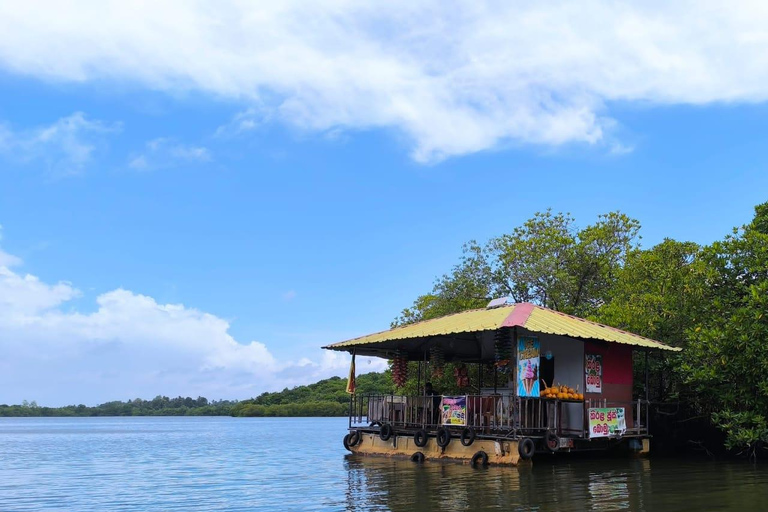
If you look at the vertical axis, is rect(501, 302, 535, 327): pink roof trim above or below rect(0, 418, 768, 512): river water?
above

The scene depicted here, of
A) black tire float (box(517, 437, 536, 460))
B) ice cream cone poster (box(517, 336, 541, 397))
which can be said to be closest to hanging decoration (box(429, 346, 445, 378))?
ice cream cone poster (box(517, 336, 541, 397))

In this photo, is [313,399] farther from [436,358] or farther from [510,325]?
[510,325]

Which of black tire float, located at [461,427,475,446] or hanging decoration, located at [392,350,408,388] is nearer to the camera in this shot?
black tire float, located at [461,427,475,446]

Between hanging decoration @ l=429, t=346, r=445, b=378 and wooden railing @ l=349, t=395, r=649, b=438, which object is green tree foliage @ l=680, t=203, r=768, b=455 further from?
hanging decoration @ l=429, t=346, r=445, b=378

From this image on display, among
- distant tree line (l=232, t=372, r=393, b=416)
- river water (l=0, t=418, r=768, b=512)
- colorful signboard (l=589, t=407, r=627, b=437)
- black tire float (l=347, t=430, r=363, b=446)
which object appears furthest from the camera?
distant tree line (l=232, t=372, r=393, b=416)

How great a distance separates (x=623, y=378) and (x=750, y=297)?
383 centimetres

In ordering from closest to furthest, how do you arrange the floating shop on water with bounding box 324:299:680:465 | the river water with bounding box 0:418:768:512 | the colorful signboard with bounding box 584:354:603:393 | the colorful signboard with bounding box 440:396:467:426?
the river water with bounding box 0:418:768:512 < the floating shop on water with bounding box 324:299:680:465 < the colorful signboard with bounding box 440:396:467:426 < the colorful signboard with bounding box 584:354:603:393

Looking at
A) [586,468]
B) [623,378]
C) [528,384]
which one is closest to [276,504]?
[528,384]

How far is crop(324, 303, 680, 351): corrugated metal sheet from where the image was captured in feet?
55.2

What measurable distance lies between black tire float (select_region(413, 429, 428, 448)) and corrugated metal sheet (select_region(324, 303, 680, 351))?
2.40m

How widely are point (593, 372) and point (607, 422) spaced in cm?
128

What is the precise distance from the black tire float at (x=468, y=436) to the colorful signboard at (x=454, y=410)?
21 centimetres

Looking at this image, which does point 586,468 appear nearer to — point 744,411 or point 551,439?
point 551,439

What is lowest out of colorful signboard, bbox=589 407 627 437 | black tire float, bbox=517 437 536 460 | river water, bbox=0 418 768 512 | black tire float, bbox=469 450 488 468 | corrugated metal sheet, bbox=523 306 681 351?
river water, bbox=0 418 768 512
